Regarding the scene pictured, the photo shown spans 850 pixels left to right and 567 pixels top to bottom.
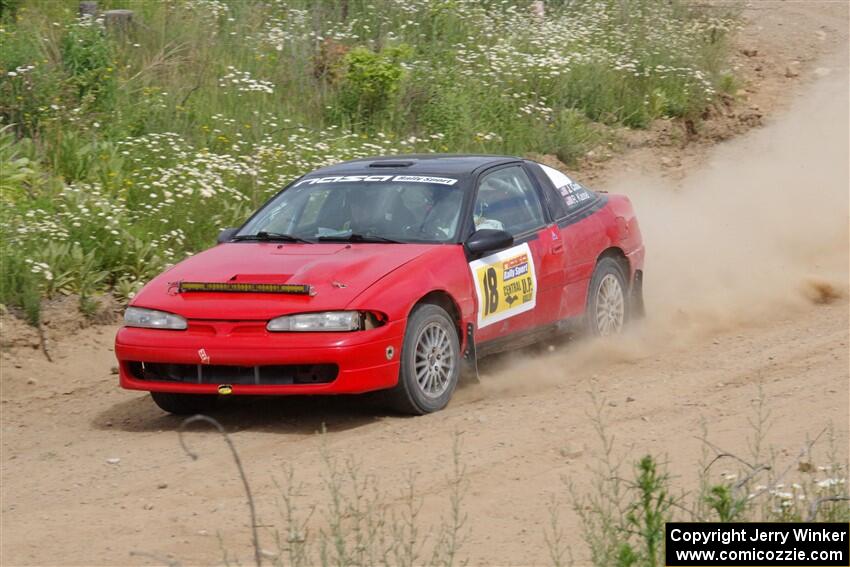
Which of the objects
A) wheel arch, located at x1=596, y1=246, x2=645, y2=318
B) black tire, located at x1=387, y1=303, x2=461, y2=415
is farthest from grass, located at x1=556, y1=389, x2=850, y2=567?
wheel arch, located at x1=596, y1=246, x2=645, y2=318

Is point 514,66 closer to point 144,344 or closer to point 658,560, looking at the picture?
point 144,344

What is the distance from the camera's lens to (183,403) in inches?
339

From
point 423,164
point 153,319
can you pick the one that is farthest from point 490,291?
point 153,319

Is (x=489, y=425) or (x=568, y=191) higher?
(x=568, y=191)

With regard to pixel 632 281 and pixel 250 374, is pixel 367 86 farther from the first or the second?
pixel 250 374

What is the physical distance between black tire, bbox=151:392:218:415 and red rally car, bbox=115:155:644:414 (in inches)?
0.5

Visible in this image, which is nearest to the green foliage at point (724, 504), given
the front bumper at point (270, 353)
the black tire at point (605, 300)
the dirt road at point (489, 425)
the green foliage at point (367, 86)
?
the dirt road at point (489, 425)

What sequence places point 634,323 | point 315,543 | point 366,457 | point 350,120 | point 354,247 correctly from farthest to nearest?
1. point 350,120
2. point 634,323
3. point 354,247
4. point 366,457
5. point 315,543

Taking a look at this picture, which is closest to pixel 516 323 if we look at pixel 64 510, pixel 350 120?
pixel 64 510

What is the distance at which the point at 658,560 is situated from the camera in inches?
201

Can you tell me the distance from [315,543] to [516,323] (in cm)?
358

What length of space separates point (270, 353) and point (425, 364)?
3.25 feet

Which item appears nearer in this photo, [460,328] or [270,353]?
[270,353]

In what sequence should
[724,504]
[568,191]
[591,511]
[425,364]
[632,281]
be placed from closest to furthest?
[724,504]
[591,511]
[425,364]
[568,191]
[632,281]
